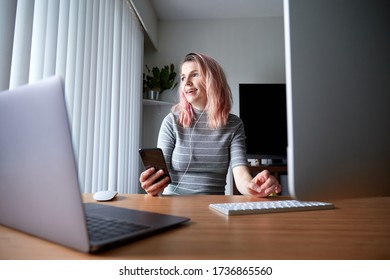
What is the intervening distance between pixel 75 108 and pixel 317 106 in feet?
3.96

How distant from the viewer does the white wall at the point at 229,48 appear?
2582mm

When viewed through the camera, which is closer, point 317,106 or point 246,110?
point 317,106

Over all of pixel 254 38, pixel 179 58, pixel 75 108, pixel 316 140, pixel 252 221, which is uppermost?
pixel 254 38

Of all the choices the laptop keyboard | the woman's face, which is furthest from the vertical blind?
the woman's face

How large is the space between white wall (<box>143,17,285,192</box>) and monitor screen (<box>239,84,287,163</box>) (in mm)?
195

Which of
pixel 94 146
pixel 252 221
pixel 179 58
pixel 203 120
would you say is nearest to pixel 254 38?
pixel 179 58

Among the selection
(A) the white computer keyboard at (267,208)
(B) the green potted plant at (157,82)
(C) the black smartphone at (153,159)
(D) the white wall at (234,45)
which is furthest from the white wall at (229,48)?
(A) the white computer keyboard at (267,208)

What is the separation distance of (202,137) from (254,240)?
800 millimetres

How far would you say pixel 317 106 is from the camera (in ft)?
0.93

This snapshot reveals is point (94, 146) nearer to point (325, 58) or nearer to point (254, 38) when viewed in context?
point (325, 58)

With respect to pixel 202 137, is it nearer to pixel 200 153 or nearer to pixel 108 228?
pixel 200 153

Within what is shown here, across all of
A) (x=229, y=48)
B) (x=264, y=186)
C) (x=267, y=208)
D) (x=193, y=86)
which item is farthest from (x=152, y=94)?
(x=267, y=208)

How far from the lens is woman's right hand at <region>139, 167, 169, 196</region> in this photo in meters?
0.73

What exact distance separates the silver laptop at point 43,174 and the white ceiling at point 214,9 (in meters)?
2.42
